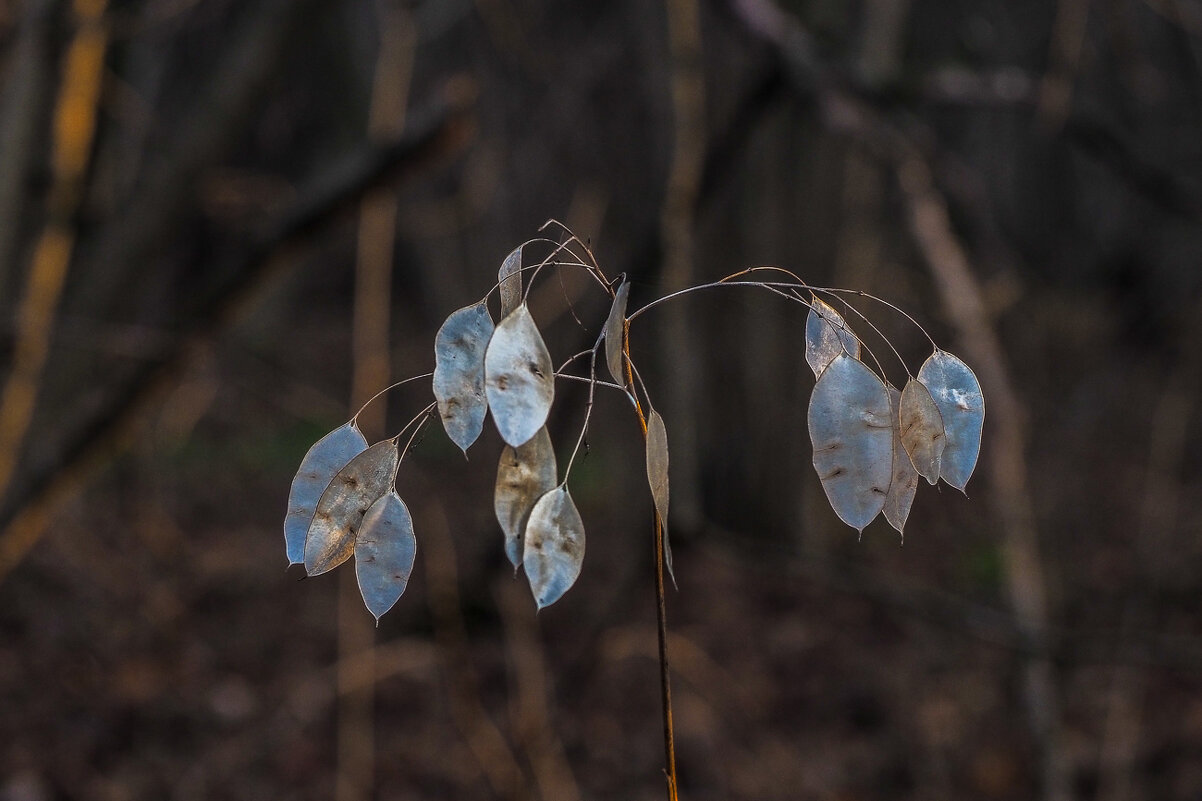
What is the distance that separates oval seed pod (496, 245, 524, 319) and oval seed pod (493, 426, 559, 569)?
0.06 metres

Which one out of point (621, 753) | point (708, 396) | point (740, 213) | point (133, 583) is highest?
point (740, 213)

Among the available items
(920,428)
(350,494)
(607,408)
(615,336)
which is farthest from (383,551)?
(607,408)

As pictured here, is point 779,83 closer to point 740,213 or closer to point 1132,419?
point 740,213

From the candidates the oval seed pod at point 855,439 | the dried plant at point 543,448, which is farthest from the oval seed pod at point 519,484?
the oval seed pod at point 855,439

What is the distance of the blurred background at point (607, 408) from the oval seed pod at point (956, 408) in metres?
0.64

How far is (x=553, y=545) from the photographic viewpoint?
0.43m

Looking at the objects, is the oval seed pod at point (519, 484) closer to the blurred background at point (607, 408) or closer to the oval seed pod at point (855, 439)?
the oval seed pod at point (855, 439)

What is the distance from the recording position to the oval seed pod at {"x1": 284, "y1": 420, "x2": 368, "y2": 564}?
1.55 feet

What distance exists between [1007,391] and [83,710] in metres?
2.35

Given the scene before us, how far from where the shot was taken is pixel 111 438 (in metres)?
1.55

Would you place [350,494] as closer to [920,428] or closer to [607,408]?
[920,428]

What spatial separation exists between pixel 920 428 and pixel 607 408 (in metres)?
3.64

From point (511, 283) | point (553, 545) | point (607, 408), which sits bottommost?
point (553, 545)

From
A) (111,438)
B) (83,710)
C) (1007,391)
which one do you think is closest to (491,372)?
(1007,391)
